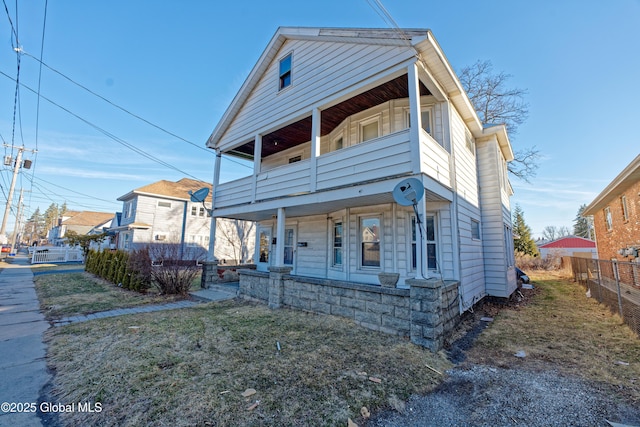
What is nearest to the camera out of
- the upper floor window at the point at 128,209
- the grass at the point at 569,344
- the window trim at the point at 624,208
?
the grass at the point at 569,344

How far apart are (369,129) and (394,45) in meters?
2.27

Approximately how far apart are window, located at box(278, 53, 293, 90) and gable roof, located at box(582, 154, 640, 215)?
10.5 m

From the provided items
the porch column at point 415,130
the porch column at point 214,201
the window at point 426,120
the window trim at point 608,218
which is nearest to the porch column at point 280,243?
the porch column at point 214,201

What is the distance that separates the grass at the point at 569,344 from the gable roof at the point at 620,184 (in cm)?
440

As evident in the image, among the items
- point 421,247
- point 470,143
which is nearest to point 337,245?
point 421,247

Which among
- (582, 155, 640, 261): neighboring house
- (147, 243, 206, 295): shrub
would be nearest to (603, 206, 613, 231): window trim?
(582, 155, 640, 261): neighboring house

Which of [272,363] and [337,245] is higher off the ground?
[337,245]

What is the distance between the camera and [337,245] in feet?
27.4

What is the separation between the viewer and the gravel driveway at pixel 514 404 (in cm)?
259

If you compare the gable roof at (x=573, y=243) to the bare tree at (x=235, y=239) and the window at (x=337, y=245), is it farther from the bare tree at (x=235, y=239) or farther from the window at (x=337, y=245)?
the window at (x=337, y=245)

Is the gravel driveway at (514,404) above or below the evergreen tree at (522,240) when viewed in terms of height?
below

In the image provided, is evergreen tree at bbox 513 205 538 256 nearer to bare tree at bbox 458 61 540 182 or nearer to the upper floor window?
A: bare tree at bbox 458 61 540 182

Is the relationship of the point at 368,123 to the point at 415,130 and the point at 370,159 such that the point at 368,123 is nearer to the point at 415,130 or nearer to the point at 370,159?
the point at 370,159

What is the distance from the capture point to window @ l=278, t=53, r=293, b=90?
27.4 ft
